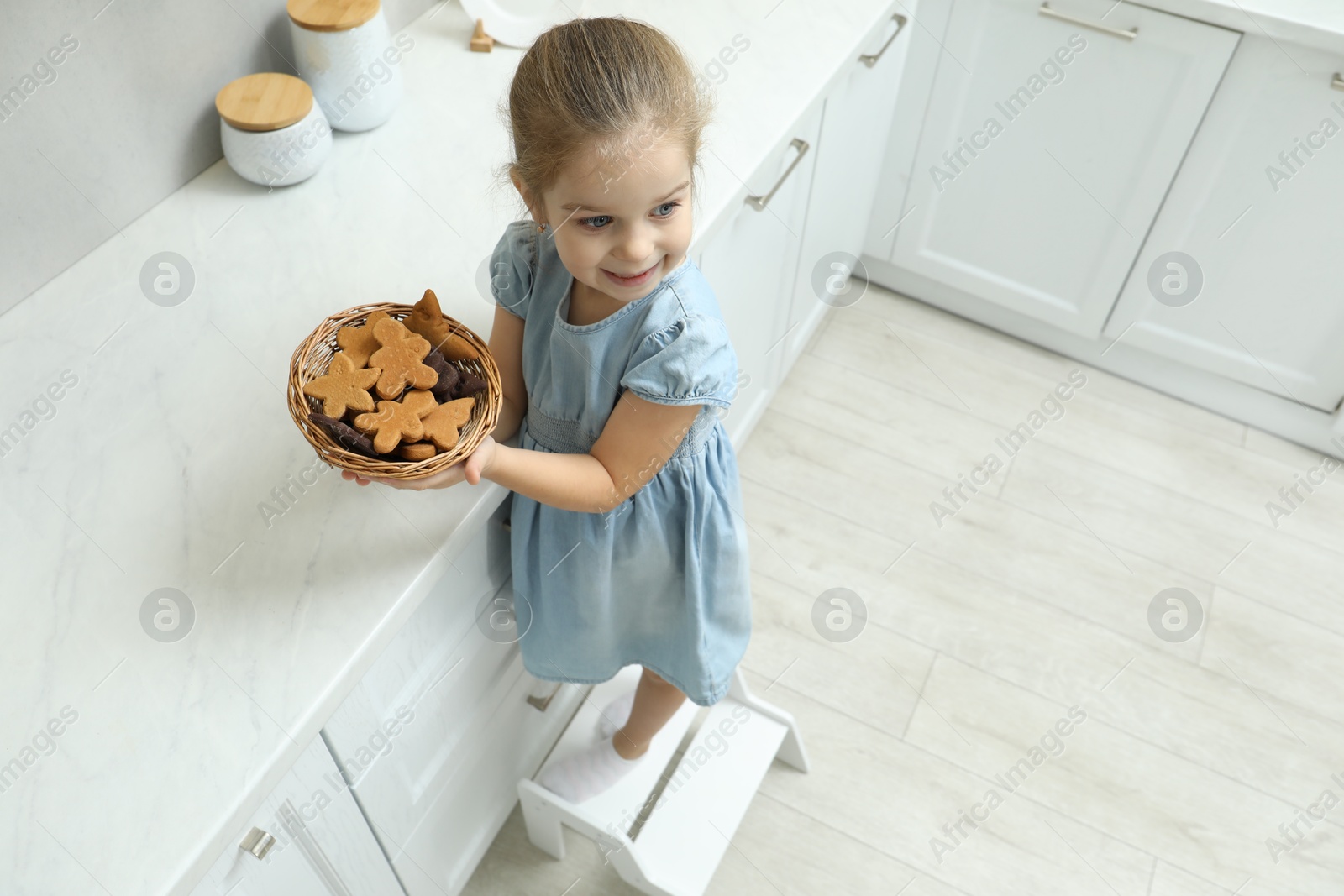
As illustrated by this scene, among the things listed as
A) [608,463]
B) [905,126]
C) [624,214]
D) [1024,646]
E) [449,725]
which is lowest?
[1024,646]

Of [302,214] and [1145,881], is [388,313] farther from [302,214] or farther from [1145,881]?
[1145,881]

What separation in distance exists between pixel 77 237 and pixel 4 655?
1.66ft

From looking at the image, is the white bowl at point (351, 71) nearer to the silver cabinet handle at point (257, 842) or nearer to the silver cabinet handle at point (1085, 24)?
the silver cabinet handle at point (257, 842)

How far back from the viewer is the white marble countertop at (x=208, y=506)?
0.71 metres

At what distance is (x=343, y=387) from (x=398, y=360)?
5 centimetres

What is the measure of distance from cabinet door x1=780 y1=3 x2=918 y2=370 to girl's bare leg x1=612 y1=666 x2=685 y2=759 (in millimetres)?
736

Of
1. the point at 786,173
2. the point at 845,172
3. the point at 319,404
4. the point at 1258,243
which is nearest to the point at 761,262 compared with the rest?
the point at 786,173

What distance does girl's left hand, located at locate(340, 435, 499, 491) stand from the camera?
767mm

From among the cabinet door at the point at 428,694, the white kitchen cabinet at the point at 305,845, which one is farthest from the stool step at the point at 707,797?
the white kitchen cabinet at the point at 305,845

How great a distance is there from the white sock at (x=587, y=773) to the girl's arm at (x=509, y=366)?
0.55 m

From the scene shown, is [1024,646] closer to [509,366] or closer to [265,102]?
[509,366]

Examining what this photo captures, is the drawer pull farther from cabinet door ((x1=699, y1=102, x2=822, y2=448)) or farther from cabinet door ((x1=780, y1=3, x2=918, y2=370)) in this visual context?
cabinet door ((x1=780, y1=3, x2=918, y2=370))

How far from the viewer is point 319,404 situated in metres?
0.79

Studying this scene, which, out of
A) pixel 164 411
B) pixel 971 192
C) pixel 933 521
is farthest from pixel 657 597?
pixel 971 192
